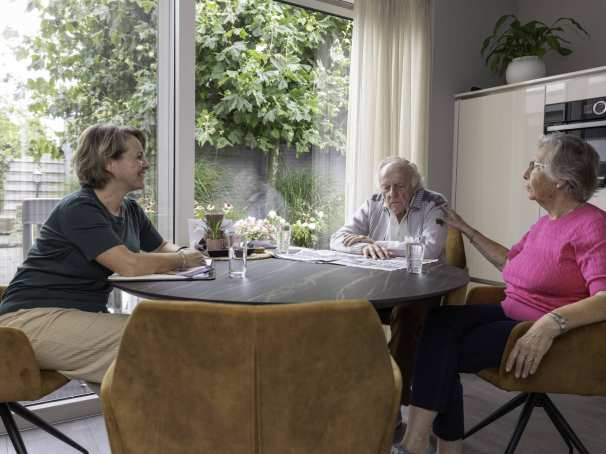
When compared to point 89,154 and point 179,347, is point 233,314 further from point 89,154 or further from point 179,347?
point 89,154

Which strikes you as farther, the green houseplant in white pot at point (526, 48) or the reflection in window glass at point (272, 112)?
the green houseplant in white pot at point (526, 48)

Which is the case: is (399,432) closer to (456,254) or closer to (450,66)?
(456,254)

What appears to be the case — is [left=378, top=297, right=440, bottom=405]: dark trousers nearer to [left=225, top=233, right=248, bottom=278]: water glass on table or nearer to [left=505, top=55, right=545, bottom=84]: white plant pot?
[left=225, top=233, right=248, bottom=278]: water glass on table

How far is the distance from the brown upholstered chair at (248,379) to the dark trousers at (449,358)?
710 millimetres

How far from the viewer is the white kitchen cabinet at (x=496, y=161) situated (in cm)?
349

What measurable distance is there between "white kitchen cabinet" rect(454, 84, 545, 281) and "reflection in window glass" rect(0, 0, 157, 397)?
88.0 inches

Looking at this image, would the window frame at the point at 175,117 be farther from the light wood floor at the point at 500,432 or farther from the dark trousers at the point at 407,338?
the dark trousers at the point at 407,338

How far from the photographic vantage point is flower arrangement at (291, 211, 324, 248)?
12.0 ft

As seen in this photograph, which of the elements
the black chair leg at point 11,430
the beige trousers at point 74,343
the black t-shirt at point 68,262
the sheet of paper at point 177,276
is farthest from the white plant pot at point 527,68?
the black chair leg at point 11,430

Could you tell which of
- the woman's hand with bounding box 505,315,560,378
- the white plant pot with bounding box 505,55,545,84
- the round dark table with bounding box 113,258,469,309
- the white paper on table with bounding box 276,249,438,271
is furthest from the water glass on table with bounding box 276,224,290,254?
the white plant pot with bounding box 505,55,545,84

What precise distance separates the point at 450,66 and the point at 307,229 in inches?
63.9

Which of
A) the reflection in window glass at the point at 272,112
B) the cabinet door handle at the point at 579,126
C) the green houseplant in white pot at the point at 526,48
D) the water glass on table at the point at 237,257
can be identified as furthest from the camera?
the green houseplant in white pot at the point at 526,48

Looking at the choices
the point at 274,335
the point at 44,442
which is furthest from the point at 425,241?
the point at 44,442

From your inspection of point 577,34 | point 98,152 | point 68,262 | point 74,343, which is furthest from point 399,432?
point 577,34
